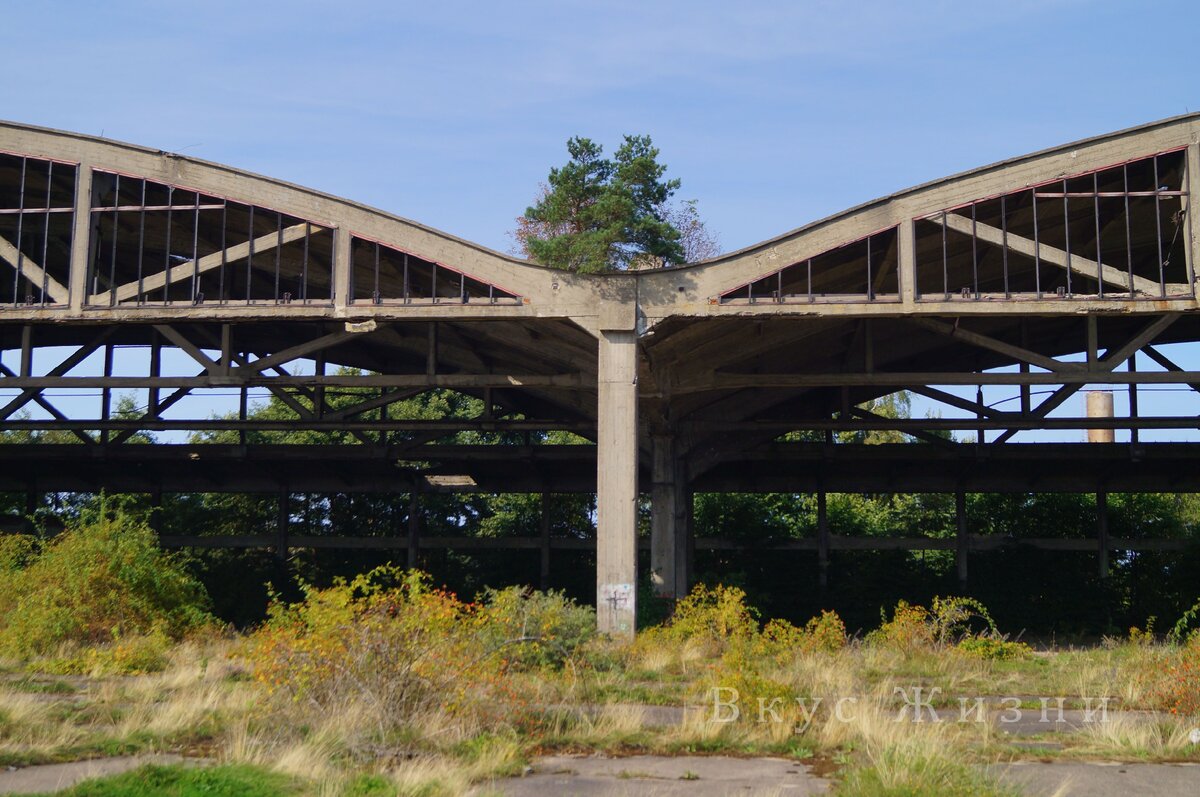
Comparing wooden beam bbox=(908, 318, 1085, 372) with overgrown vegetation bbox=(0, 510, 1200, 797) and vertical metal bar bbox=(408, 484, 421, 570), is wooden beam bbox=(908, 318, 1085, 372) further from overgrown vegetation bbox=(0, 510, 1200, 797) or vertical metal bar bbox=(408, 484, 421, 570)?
vertical metal bar bbox=(408, 484, 421, 570)

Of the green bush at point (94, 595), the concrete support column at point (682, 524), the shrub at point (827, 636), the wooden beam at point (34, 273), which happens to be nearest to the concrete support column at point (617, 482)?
the shrub at point (827, 636)

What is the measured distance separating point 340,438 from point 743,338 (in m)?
18.8

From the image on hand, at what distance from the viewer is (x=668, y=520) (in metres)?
24.4

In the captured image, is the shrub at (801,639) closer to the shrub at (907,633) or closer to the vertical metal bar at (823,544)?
the shrub at (907,633)

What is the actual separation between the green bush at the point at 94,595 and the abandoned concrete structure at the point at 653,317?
11.8ft

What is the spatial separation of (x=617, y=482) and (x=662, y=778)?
9.49m

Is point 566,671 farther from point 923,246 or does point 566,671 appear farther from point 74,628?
point 923,246

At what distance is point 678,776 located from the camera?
10.0 meters

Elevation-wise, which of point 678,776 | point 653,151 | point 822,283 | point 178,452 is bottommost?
point 678,776

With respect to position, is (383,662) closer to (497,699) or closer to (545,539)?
(497,699)

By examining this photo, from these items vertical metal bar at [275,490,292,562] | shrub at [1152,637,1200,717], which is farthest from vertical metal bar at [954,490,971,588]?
vertical metal bar at [275,490,292,562]

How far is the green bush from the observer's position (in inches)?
719

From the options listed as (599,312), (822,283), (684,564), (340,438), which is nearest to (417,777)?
(599,312)

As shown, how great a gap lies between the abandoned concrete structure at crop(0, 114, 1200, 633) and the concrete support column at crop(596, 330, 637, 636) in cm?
4
